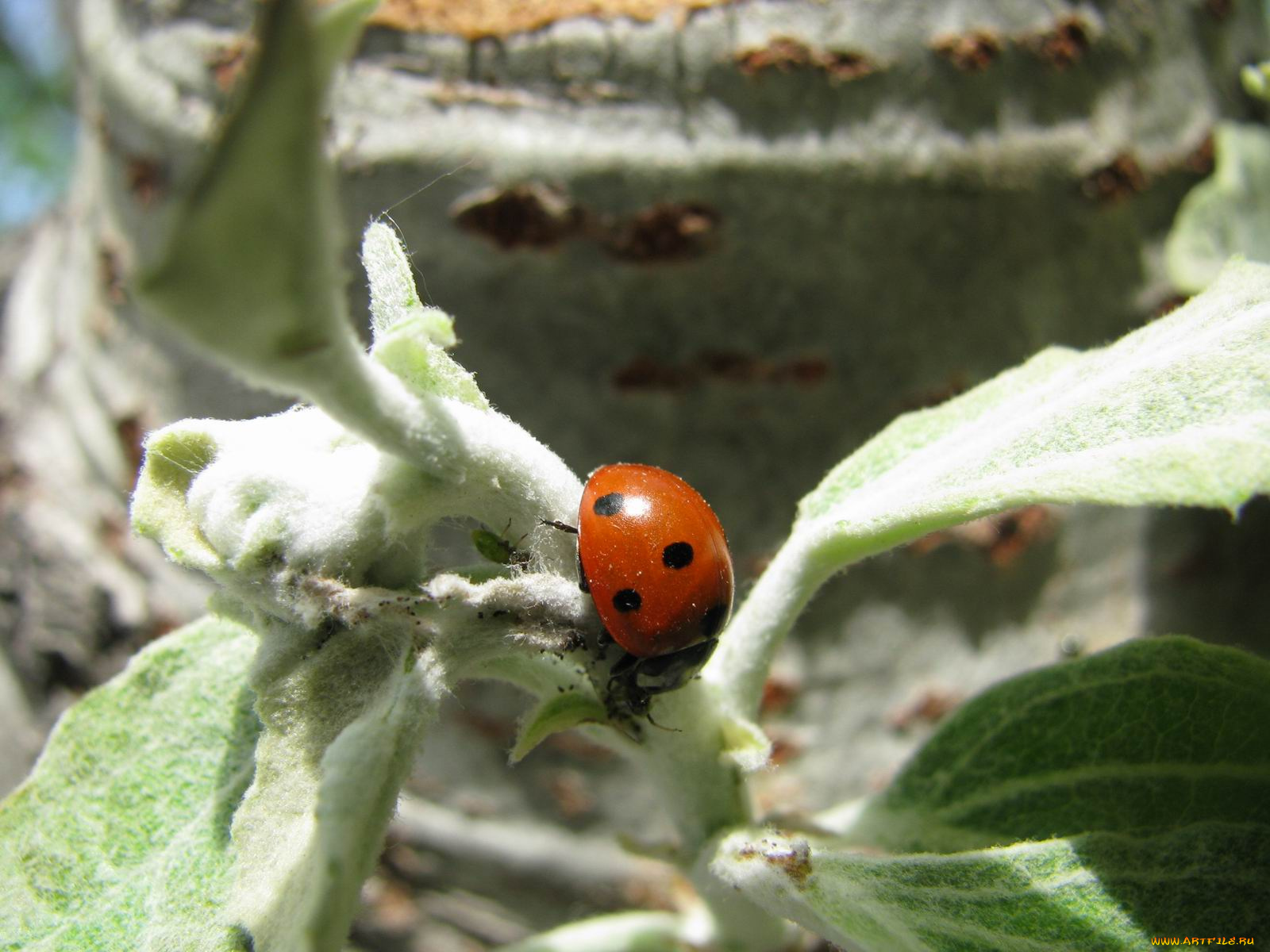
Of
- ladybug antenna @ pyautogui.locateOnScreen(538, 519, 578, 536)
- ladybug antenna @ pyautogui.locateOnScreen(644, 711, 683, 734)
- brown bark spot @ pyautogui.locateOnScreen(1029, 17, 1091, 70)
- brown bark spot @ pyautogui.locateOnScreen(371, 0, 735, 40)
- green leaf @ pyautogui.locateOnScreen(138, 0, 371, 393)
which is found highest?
Answer: green leaf @ pyautogui.locateOnScreen(138, 0, 371, 393)

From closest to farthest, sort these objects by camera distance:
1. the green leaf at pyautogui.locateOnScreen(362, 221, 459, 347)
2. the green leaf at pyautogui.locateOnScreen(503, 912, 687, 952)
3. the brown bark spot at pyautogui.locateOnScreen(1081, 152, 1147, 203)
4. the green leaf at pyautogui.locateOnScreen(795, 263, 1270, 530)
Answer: the green leaf at pyautogui.locateOnScreen(795, 263, 1270, 530), the green leaf at pyautogui.locateOnScreen(362, 221, 459, 347), the green leaf at pyautogui.locateOnScreen(503, 912, 687, 952), the brown bark spot at pyautogui.locateOnScreen(1081, 152, 1147, 203)

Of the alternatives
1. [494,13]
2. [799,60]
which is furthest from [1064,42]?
[494,13]

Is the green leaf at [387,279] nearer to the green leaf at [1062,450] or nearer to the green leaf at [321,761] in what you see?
the green leaf at [321,761]

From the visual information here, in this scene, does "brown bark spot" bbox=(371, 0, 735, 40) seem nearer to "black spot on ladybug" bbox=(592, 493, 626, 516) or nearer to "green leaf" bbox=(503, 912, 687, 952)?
"black spot on ladybug" bbox=(592, 493, 626, 516)

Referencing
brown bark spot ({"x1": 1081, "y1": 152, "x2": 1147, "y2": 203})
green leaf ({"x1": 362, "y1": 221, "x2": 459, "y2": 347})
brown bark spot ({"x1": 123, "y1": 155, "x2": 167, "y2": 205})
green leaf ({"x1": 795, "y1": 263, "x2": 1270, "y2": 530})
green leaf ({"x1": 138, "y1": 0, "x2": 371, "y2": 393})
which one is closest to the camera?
green leaf ({"x1": 138, "y1": 0, "x2": 371, "y2": 393})

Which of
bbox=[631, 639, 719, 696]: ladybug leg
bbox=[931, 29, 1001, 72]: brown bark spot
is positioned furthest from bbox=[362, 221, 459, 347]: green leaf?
bbox=[931, 29, 1001, 72]: brown bark spot

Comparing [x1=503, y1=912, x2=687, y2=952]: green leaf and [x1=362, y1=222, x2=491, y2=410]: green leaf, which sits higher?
[x1=362, y1=222, x2=491, y2=410]: green leaf

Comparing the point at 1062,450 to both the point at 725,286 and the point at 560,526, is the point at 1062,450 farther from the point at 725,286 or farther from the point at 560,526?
the point at 725,286
